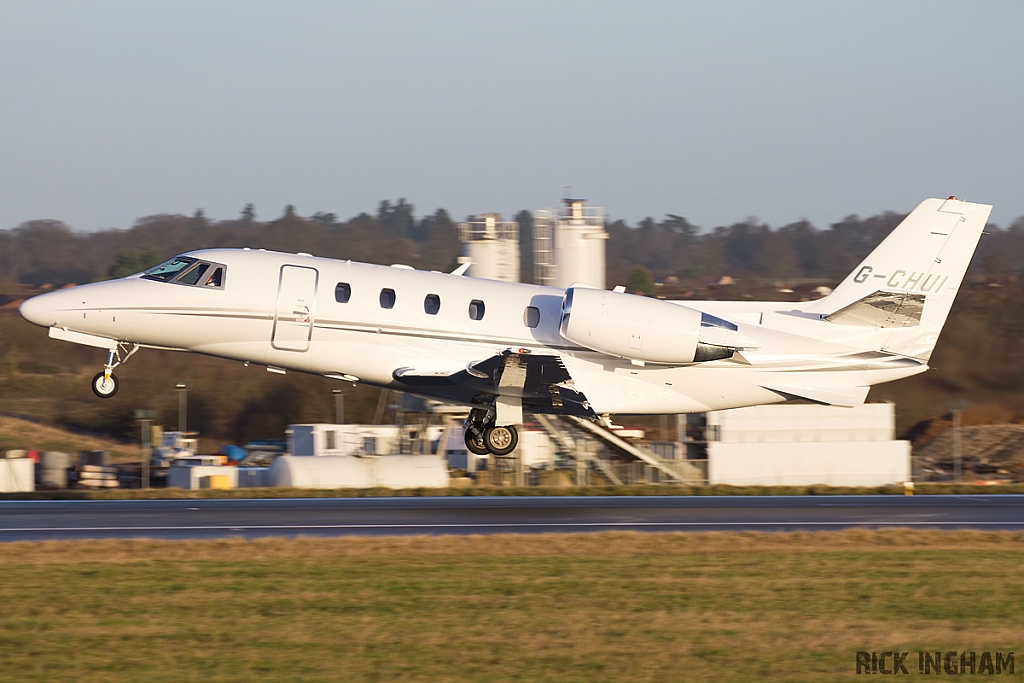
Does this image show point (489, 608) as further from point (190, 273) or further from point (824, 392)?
point (824, 392)

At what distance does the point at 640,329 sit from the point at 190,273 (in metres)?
7.54

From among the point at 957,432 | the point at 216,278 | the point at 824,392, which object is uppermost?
the point at 216,278

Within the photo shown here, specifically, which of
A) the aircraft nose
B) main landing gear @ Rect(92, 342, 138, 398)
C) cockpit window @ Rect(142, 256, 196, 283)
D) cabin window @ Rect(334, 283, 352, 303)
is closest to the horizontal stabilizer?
cabin window @ Rect(334, 283, 352, 303)

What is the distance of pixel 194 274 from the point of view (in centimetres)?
1864

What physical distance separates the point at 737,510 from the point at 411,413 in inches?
548

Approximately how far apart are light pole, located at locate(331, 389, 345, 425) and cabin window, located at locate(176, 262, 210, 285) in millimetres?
25705

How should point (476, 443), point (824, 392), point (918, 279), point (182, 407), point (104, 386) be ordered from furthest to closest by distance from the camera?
1. point (182, 407)
2. point (918, 279)
3. point (824, 392)
4. point (476, 443)
5. point (104, 386)

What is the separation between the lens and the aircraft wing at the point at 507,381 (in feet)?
58.4

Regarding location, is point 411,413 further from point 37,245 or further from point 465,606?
point 37,245

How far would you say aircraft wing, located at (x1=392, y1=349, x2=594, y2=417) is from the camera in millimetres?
17812

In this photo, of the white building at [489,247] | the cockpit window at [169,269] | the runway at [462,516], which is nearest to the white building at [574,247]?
the white building at [489,247]

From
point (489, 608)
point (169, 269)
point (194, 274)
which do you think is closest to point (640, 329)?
point (489, 608)

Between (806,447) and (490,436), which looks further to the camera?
(806,447)

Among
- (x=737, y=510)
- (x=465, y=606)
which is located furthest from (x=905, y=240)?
(x=465, y=606)
